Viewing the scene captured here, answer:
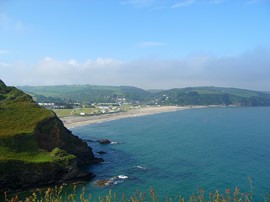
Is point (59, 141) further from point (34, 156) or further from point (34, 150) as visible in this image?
point (34, 156)

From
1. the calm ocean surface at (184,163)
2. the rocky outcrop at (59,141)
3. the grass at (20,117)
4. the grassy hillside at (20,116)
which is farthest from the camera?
the rocky outcrop at (59,141)

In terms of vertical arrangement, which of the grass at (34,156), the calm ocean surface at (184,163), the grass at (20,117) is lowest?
the calm ocean surface at (184,163)

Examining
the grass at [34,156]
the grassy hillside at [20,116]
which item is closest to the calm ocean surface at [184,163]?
the grass at [34,156]

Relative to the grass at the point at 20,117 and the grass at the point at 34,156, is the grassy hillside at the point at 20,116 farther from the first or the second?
the grass at the point at 34,156

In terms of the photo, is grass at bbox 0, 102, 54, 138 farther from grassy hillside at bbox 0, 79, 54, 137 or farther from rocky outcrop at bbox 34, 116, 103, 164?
rocky outcrop at bbox 34, 116, 103, 164

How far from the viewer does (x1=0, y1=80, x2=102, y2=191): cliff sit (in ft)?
186

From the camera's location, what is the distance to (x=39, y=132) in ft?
234

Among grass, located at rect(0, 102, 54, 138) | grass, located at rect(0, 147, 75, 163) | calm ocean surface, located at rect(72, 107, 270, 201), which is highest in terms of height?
grass, located at rect(0, 102, 54, 138)

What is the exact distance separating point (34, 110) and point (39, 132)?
10321 mm

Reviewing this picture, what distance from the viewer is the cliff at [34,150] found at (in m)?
56.8

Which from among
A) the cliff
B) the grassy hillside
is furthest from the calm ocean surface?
the grassy hillside

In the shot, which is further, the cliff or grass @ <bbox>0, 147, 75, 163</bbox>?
grass @ <bbox>0, 147, 75, 163</bbox>

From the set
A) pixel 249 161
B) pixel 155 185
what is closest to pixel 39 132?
pixel 155 185

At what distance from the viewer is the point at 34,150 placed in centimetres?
6456
